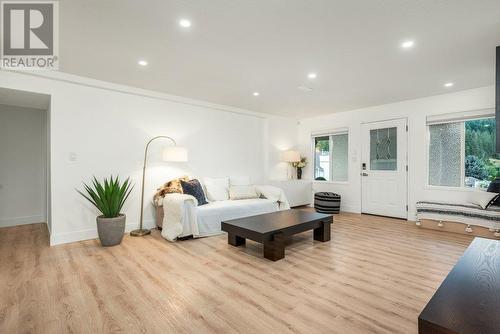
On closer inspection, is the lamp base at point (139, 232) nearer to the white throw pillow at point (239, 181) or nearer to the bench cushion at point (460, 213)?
the white throw pillow at point (239, 181)

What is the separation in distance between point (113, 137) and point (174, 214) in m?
1.60

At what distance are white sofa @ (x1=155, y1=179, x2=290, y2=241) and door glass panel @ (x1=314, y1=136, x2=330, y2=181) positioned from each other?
264 cm

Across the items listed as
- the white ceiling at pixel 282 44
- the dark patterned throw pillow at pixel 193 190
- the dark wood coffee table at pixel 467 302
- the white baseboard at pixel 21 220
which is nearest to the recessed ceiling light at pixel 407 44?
the white ceiling at pixel 282 44

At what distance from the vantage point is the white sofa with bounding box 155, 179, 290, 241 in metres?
3.54

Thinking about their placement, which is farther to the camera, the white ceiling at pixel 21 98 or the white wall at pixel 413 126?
the white wall at pixel 413 126

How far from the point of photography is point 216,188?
15.3 ft

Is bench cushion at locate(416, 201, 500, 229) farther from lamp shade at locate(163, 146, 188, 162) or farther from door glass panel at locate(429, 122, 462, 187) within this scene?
lamp shade at locate(163, 146, 188, 162)

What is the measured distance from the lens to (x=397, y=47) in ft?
8.89

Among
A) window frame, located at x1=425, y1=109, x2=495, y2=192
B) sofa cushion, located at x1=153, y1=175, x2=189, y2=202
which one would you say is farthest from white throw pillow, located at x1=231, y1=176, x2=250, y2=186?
window frame, located at x1=425, y1=109, x2=495, y2=192

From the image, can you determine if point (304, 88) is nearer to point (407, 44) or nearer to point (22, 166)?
point (407, 44)

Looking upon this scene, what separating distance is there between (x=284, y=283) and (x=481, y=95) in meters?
4.55

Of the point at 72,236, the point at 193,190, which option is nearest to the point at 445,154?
the point at 193,190

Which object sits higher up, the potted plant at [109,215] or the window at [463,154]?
the window at [463,154]

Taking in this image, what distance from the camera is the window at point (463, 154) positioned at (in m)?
4.13
